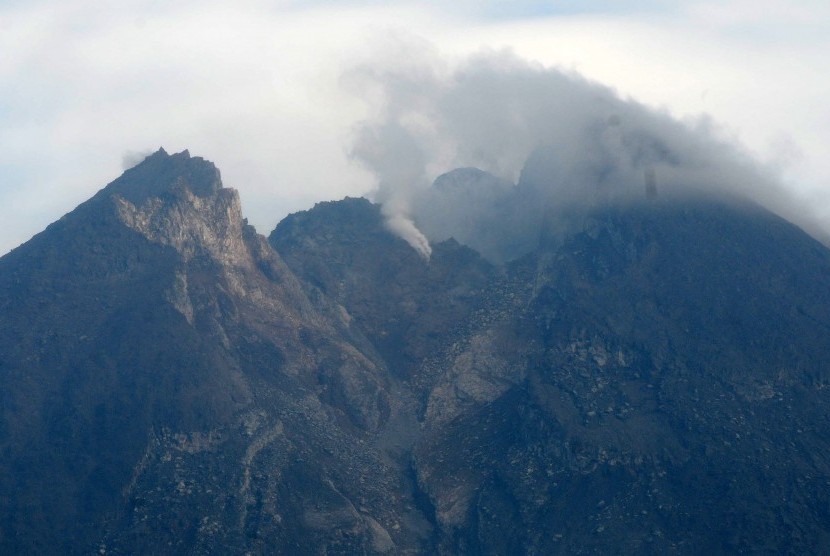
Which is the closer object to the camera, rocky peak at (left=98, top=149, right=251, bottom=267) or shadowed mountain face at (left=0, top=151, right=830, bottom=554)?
shadowed mountain face at (left=0, top=151, right=830, bottom=554)

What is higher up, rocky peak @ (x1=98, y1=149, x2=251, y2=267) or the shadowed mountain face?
rocky peak @ (x1=98, y1=149, x2=251, y2=267)

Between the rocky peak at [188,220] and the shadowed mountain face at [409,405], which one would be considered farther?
the rocky peak at [188,220]

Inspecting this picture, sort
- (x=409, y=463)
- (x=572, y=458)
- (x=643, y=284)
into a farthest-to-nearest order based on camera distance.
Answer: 1. (x=643, y=284)
2. (x=409, y=463)
3. (x=572, y=458)

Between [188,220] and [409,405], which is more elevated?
[188,220]

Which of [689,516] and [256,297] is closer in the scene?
[689,516]

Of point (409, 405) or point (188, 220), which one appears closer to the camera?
point (409, 405)

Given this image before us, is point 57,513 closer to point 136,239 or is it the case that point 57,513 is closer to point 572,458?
point 136,239

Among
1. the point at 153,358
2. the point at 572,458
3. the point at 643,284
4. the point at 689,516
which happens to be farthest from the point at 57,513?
the point at 643,284

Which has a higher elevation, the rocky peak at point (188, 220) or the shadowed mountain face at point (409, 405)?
the rocky peak at point (188, 220)
